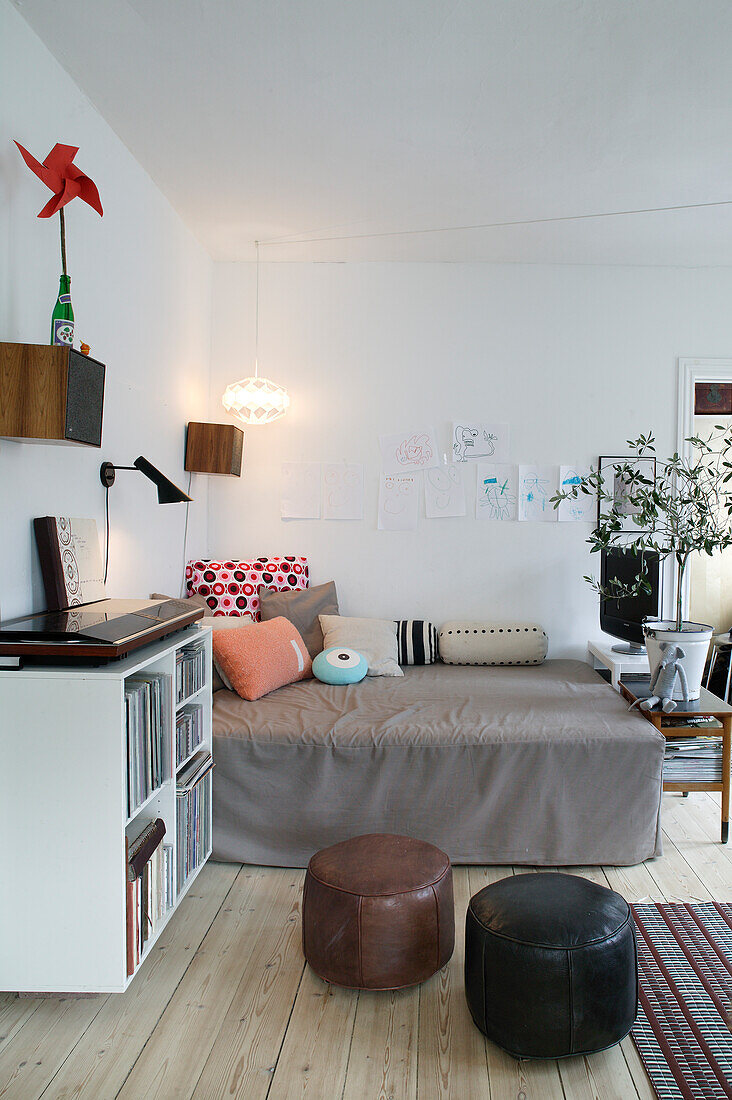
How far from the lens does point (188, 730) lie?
2439 millimetres

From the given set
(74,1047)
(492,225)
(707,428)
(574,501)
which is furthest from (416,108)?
(707,428)

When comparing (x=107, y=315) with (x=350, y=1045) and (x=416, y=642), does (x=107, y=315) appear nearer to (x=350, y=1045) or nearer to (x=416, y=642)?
(x=416, y=642)

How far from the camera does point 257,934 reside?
2.30 meters

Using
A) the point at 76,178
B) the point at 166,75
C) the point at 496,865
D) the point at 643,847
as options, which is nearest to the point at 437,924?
the point at 496,865

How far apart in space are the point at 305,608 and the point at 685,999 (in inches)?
90.7

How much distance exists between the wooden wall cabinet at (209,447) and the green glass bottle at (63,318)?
160cm

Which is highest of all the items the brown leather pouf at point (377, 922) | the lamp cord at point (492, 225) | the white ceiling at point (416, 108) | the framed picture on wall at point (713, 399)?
the lamp cord at point (492, 225)

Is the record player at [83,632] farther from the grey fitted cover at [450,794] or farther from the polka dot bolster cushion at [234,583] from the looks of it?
the polka dot bolster cushion at [234,583]

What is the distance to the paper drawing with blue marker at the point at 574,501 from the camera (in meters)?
4.06

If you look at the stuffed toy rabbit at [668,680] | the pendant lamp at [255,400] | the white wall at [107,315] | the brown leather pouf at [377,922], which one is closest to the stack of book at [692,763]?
the stuffed toy rabbit at [668,680]

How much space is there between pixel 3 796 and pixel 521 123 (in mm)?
2561

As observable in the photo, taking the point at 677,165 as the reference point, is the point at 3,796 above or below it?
below

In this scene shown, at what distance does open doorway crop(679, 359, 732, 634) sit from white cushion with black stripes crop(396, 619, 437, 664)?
1469 millimetres

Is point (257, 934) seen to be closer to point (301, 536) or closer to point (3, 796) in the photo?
point (3, 796)
